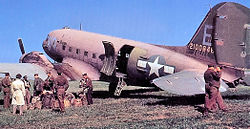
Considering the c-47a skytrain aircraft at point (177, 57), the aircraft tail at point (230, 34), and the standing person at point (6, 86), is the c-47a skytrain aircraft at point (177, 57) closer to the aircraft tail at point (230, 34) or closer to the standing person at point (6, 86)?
the aircraft tail at point (230, 34)

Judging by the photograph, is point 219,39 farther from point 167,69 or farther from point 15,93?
point 15,93

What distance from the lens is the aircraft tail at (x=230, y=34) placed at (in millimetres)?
13422

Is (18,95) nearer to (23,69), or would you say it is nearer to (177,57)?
(23,69)

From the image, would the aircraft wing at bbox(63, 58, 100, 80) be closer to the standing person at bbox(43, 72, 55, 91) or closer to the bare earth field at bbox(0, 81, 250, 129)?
the standing person at bbox(43, 72, 55, 91)

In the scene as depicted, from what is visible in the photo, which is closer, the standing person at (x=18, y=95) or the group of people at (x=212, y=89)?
the group of people at (x=212, y=89)

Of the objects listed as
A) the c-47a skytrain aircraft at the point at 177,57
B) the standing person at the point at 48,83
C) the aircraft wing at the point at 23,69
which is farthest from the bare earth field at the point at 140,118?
the aircraft wing at the point at 23,69

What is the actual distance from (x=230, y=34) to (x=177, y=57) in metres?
2.61

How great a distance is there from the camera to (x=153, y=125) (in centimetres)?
845

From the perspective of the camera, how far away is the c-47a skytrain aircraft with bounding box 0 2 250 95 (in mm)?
13281

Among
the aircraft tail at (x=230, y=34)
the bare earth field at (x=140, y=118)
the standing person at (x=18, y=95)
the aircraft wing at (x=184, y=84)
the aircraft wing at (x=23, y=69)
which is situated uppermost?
the aircraft tail at (x=230, y=34)

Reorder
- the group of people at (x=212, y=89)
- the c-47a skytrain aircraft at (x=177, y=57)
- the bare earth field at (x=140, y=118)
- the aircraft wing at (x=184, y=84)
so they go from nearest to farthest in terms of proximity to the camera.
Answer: the bare earth field at (x=140, y=118) < the group of people at (x=212, y=89) < the aircraft wing at (x=184, y=84) < the c-47a skytrain aircraft at (x=177, y=57)

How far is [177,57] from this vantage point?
14578 millimetres

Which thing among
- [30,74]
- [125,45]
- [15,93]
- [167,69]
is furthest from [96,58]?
[15,93]

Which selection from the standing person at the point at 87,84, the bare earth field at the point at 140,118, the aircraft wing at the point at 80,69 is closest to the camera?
the bare earth field at the point at 140,118
